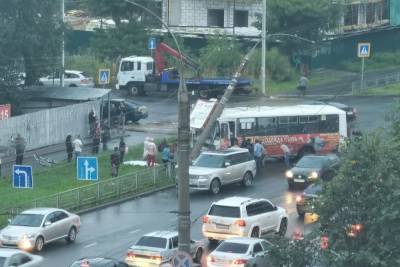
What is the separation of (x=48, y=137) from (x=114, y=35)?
75.6 feet

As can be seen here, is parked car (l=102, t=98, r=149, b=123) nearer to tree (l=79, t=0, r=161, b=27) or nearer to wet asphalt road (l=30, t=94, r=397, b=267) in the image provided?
wet asphalt road (l=30, t=94, r=397, b=267)

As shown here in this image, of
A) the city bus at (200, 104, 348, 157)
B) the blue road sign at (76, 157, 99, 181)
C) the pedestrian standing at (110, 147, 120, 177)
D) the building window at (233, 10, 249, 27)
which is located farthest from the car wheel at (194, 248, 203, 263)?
the building window at (233, 10, 249, 27)

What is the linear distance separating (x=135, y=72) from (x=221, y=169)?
2818cm

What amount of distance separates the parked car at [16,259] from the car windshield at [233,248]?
209 inches

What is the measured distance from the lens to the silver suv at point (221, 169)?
48.3 m

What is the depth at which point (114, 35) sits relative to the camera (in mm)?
81625

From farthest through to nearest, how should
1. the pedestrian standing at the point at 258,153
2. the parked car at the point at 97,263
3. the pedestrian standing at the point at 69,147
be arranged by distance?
the pedestrian standing at the point at 69,147, the pedestrian standing at the point at 258,153, the parked car at the point at 97,263

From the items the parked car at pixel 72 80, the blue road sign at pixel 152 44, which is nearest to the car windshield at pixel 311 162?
the blue road sign at pixel 152 44

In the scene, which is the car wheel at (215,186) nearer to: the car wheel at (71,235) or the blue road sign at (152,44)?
the car wheel at (71,235)

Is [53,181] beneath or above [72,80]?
beneath

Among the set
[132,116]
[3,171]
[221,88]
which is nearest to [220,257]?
[3,171]

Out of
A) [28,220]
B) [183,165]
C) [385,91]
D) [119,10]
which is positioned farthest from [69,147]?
[183,165]

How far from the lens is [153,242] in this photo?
36.6 meters

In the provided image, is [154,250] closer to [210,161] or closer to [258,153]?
[210,161]
